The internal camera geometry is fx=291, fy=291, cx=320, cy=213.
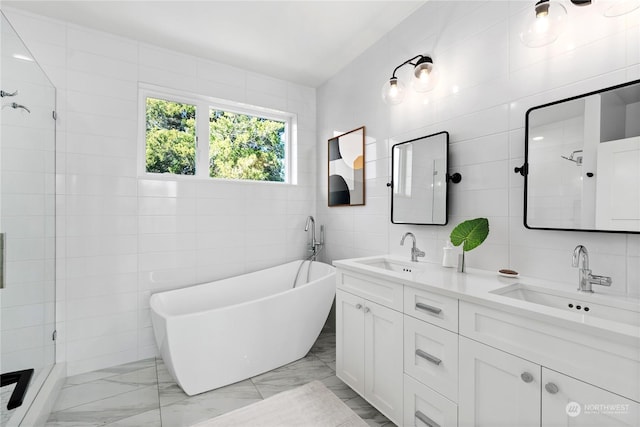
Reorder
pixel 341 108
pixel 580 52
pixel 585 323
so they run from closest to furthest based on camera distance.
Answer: pixel 585 323 < pixel 580 52 < pixel 341 108

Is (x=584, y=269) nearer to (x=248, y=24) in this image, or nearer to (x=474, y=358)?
(x=474, y=358)

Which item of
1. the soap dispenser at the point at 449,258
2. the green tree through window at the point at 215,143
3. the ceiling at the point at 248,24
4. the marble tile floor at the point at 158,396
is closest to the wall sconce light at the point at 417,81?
the ceiling at the point at 248,24

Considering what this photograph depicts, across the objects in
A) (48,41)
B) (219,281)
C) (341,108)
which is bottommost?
(219,281)

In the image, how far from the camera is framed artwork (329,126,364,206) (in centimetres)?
266

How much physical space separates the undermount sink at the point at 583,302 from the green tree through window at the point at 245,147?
2494 millimetres

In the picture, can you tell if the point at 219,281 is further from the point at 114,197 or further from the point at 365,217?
the point at 365,217

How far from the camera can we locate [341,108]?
9.64ft

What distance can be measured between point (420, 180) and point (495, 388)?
1.30m

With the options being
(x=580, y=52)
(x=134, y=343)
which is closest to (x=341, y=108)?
(x=580, y=52)

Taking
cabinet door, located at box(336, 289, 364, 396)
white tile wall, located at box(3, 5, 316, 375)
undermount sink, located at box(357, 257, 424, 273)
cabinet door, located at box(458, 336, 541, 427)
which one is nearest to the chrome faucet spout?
cabinet door, located at box(458, 336, 541, 427)

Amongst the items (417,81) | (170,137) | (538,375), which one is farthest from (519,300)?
(170,137)

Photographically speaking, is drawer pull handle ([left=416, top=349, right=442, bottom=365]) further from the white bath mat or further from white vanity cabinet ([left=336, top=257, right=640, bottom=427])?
the white bath mat

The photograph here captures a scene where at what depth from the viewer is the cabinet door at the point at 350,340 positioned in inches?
70.6

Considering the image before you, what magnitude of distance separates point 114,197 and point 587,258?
9.83ft
